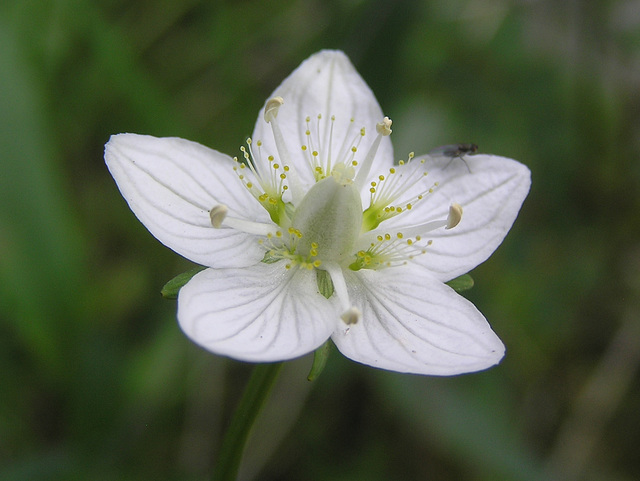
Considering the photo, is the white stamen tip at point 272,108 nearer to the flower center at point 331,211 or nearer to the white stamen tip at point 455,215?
the flower center at point 331,211

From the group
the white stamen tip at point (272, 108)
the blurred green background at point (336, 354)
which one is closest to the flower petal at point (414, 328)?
the white stamen tip at point (272, 108)

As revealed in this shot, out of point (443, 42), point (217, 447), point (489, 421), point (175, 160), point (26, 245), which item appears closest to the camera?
point (175, 160)

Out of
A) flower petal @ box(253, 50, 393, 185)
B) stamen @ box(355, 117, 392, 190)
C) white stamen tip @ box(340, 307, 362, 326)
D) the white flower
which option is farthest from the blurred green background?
white stamen tip @ box(340, 307, 362, 326)

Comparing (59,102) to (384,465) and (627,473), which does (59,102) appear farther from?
(627,473)

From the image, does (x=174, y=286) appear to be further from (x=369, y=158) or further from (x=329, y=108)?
(x=329, y=108)

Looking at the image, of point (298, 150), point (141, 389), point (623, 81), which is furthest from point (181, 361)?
point (623, 81)

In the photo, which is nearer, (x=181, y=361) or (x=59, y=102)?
(x=181, y=361)

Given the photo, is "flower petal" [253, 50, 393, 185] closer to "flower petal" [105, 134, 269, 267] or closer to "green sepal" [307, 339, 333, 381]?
"flower petal" [105, 134, 269, 267]
